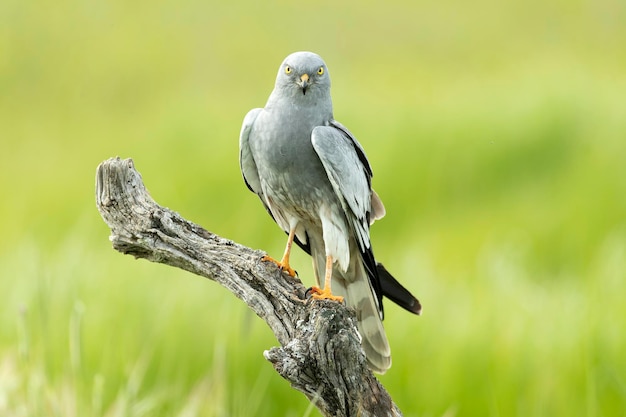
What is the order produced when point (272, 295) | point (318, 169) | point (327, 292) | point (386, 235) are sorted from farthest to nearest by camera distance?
1. point (386, 235)
2. point (318, 169)
3. point (327, 292)
4. point (272, 295)

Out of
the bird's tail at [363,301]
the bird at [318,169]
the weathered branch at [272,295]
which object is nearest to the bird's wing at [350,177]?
the bird at [318,169]

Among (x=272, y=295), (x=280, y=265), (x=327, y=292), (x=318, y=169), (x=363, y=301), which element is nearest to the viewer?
(x=272, y=295)

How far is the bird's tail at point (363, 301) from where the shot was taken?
4574mm

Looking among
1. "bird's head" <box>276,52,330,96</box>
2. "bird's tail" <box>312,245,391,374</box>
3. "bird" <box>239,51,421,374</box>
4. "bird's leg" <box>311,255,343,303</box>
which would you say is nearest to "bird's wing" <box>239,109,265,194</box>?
"bird" <box>239,51,421,374</box>

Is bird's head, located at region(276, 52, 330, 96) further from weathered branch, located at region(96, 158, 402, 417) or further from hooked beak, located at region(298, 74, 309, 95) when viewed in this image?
weathered branch, located at region(96, 158, 402, 417)

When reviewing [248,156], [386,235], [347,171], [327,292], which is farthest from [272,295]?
[386,235]

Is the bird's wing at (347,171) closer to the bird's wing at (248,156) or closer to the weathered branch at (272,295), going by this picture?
the bird's wing at (248,156)

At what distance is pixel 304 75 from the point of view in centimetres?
431

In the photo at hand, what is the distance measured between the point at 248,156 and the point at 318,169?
0.41 meters

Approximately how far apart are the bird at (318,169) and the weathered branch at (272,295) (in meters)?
0.59

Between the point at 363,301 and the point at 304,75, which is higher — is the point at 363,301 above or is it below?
below

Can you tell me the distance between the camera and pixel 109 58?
1434 centimetres

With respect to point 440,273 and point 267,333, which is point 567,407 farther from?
point 440,273

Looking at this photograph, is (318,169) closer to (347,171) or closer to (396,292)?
(347,171)
